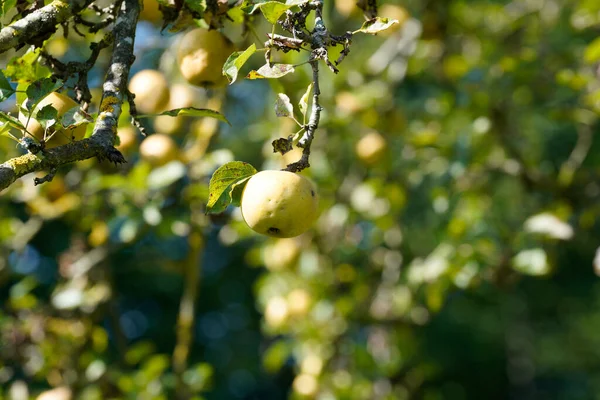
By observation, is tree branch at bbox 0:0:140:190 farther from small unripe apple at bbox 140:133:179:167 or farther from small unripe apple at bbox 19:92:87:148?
small unripe apple at bbox 140:133:179:167

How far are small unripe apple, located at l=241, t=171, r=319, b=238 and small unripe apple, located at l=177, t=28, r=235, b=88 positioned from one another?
343 mm

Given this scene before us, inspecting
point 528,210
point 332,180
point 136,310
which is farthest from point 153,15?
point 136,310

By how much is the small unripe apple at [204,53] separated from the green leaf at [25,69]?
35 centimetres

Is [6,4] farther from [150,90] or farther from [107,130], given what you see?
[150,90]

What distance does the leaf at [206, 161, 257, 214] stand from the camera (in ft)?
3.53

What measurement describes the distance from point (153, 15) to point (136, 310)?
28.4 ft

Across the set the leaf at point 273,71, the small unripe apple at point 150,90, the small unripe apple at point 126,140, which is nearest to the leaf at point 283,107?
the leaf at point 273,71

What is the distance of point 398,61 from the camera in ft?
10.3

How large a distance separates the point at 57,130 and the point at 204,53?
0.38 meters

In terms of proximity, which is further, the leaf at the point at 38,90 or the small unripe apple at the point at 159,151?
the small unripe apple at the point at 159,151

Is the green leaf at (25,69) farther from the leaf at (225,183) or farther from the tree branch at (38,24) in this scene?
the leaf at (225,183)

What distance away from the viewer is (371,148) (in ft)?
9.48

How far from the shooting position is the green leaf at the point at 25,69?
102cm

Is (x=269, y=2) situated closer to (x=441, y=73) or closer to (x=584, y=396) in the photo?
(x=441, y=73)
